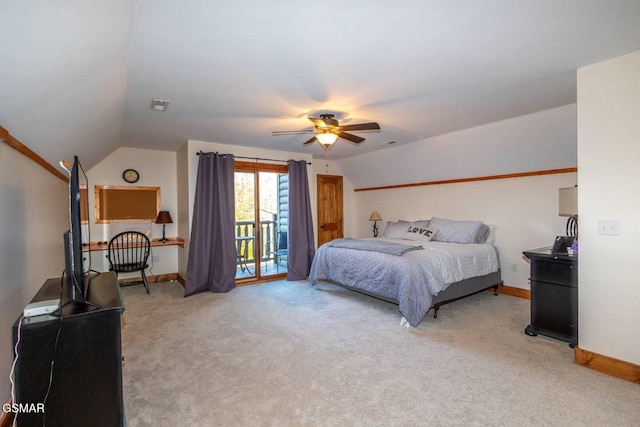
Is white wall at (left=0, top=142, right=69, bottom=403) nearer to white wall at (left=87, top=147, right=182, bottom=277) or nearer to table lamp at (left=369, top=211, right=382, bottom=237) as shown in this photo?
white wall at (left=87, top=147, right=182, bottom=277)

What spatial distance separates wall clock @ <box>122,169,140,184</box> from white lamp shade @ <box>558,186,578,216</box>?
580 centimetres

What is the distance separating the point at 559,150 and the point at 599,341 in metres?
2.38

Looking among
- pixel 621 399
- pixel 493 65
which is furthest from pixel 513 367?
pixel 493 65

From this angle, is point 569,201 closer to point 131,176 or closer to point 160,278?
point 160,278

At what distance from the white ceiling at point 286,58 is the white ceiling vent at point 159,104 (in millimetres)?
69

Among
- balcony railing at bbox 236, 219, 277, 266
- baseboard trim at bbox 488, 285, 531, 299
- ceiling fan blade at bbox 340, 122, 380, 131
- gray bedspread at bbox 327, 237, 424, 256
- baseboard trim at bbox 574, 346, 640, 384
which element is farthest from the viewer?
balcony railing at bbox 236, 219, 277, 266

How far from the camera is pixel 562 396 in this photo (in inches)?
80.9

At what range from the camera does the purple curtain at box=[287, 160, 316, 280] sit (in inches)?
210

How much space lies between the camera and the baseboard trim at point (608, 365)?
7.31 feet

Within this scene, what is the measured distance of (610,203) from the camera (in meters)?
2.34

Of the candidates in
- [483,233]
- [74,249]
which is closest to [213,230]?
[74,249]

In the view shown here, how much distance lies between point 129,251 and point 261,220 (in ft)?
6.62

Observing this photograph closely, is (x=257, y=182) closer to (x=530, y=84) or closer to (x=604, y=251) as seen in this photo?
(x=530, y=84)

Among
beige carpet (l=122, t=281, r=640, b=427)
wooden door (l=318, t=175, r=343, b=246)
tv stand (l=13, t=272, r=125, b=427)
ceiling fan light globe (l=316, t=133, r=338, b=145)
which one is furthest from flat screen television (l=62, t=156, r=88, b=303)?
wooden door (l=318, t=175, r=343, b=246)
